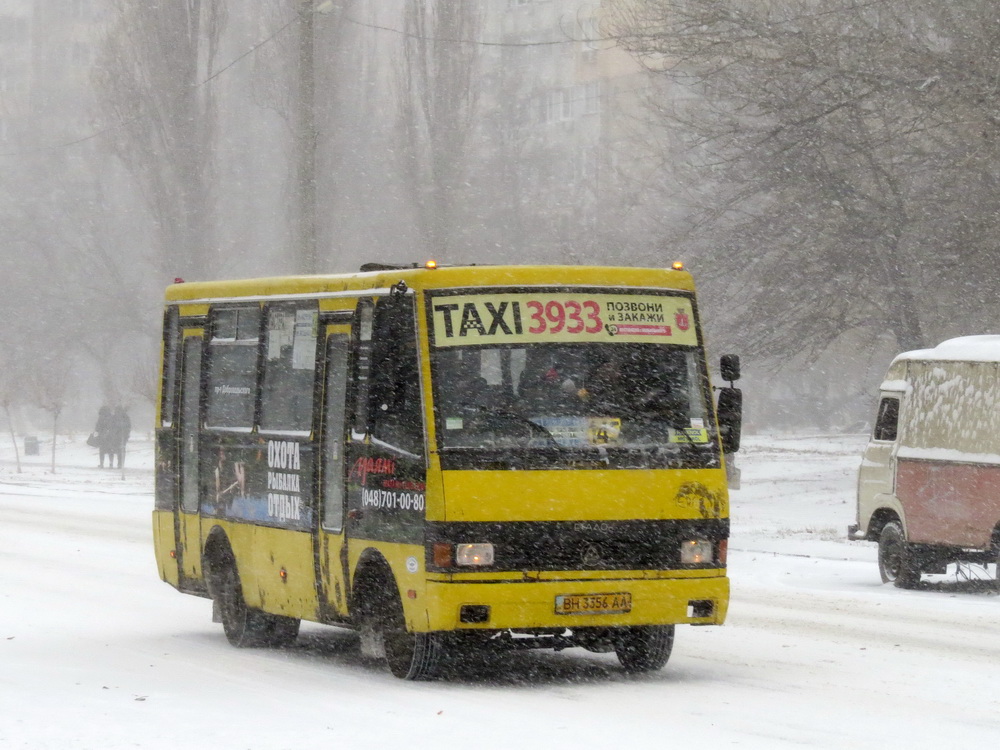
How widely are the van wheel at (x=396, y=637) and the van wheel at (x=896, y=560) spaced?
26.9 feet

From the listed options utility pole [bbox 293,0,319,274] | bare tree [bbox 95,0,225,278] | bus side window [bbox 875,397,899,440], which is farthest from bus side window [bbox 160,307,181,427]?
bare tree [bbox 95,0,225,278]

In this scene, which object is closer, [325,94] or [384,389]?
[384,389]

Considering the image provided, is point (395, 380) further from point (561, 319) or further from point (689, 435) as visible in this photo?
point (689, 435)

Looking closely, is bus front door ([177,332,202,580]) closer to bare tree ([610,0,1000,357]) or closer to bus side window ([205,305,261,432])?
bus side window ([205,305,261,432])

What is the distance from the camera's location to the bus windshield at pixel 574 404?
10914 mm

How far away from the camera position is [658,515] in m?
11.0

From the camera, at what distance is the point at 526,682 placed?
11.3 m

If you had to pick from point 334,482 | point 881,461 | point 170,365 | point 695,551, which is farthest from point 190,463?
point 881,461

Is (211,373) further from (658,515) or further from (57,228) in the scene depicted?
(57,228)

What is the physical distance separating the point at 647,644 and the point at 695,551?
894 millimetres

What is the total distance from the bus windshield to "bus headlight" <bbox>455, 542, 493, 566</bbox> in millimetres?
493

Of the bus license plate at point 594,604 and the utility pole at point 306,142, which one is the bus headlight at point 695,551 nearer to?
the bus license plate at point 594,604

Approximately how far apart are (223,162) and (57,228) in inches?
327

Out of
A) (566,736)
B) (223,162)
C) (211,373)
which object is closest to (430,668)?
(566,736)
